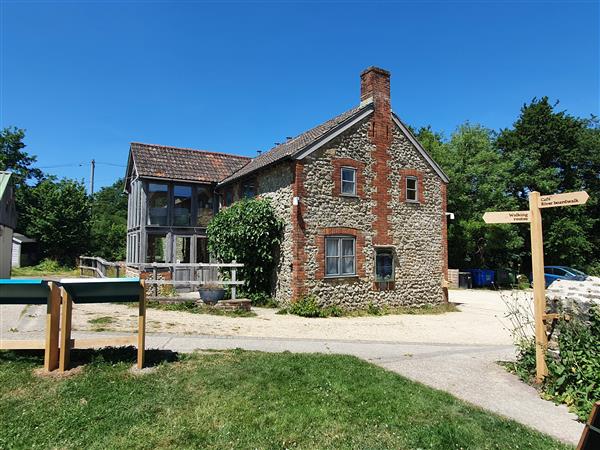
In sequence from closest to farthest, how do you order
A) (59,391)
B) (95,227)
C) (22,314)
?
(59,391) → (22,314) → (95,227)

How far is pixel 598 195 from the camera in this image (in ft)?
114

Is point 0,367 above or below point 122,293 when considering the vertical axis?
below

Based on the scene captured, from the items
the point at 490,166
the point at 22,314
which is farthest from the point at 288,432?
the point at 490,166

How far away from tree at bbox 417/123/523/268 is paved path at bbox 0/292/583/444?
16.3 m

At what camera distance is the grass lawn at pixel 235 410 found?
421 cm

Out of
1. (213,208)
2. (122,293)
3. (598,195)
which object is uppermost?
(598,195)

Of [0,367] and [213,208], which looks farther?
[213,208]

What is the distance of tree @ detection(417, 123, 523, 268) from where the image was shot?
27.9 m

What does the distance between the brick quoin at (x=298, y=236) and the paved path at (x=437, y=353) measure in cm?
168

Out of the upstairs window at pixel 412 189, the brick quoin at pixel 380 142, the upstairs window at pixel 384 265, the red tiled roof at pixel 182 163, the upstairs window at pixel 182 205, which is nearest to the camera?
the upstairs window at pixel 384 265

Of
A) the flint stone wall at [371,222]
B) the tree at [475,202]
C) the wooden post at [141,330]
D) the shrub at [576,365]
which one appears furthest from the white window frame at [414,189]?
the wooden post at [141,330]

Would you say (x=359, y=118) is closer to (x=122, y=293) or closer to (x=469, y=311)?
(x=469, y=311)

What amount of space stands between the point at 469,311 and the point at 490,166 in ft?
53.8

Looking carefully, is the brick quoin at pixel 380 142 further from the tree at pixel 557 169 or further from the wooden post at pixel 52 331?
the tree at pixel 557 169
